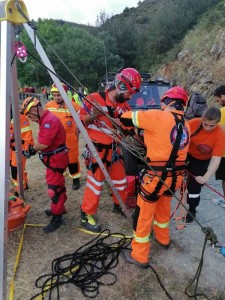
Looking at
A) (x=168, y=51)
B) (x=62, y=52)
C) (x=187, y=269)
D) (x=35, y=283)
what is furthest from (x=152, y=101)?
(x=62, y=52)

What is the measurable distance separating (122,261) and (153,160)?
4.17 ft

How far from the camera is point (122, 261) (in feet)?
10.8

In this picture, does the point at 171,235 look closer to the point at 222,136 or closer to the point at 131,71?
the point at 222,136

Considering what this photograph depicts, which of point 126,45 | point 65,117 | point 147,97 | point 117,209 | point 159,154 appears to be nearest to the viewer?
point 159,154

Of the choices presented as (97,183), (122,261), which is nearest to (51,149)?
(97,183)

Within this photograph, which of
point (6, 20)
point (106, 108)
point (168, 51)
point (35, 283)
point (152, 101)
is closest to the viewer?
point (6, 20)

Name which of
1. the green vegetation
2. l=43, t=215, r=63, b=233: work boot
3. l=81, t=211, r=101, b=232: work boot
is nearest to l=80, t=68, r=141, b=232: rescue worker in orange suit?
l=81, t=211, r=101, b=232: work boot

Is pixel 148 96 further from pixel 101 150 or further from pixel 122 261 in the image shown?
pixel 122 261

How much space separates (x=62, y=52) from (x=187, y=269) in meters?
24.6

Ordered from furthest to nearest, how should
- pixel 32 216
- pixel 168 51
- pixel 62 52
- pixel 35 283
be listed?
pixel 62 52 → pixel 168 51 → pixel 32 216 → pixel 35 283

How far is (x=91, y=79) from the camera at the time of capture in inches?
927

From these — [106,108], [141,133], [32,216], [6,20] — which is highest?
[6,20]

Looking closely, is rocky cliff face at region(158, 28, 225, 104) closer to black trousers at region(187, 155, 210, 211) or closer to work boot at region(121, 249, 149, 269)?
black trousers at region(187, 155, 210, 211)

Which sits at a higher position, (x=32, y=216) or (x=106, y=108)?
(x=106, y=108)
